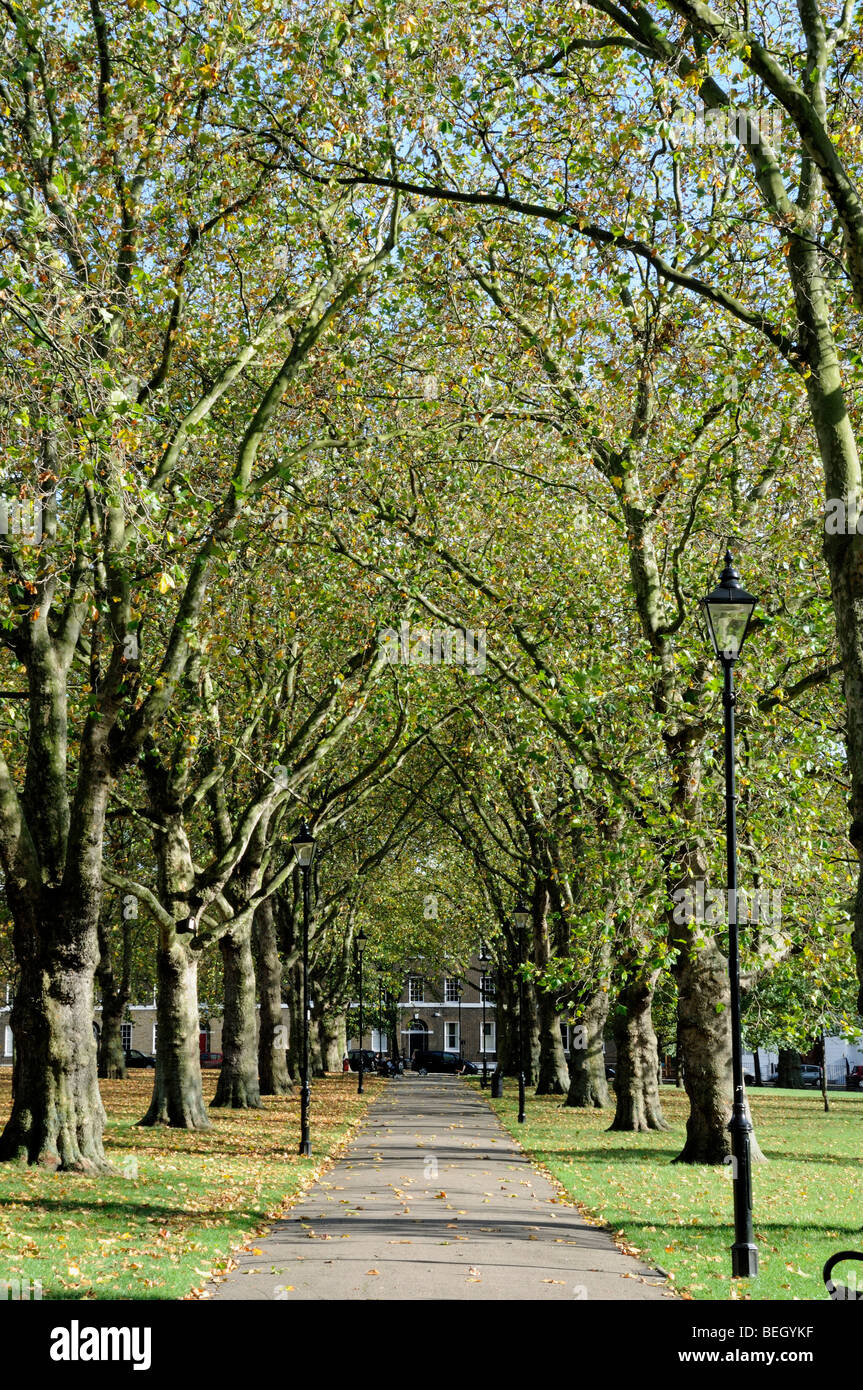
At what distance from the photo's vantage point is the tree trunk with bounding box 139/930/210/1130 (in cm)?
1995

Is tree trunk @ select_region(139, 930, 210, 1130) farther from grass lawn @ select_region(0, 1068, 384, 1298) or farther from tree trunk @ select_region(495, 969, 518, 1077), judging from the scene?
tree trunk @ select_region(495, 969, 518, 1077)

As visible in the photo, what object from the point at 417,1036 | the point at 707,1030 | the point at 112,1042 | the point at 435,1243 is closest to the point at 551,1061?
the point at 112,1042

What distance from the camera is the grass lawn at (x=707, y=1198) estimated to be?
32.6ft

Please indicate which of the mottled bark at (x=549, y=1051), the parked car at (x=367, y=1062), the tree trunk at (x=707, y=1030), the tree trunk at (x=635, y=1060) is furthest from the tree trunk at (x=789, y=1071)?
the tree trunk at (x=707, y=1030)

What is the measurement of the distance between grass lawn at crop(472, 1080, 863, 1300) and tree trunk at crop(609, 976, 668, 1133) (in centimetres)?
64

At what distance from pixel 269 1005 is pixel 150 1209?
1938cm

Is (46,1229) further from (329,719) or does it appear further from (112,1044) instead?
(112,1044)

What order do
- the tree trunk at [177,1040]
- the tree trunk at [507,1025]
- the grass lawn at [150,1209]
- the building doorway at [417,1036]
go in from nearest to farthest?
1. the grass lawn at [150,1209]
2. the tree trunk at [177,1040]
3. the tree trunk at [507,1025]
4. the building doorway at [417,1036]

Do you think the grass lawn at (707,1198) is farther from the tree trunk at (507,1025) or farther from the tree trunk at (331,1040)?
the tree trunk at (331,1040)

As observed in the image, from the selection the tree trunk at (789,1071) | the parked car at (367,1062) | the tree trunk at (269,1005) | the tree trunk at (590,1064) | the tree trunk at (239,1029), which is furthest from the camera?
the parked car at (367,1062)

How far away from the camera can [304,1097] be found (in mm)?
18719

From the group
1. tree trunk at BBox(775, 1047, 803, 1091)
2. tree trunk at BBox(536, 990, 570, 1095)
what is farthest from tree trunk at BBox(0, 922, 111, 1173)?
tree trunk at BBox(775, 1047, 803, 1091)

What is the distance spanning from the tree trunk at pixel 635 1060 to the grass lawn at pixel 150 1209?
6.34 metres

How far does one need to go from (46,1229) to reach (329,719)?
16.2 metres
